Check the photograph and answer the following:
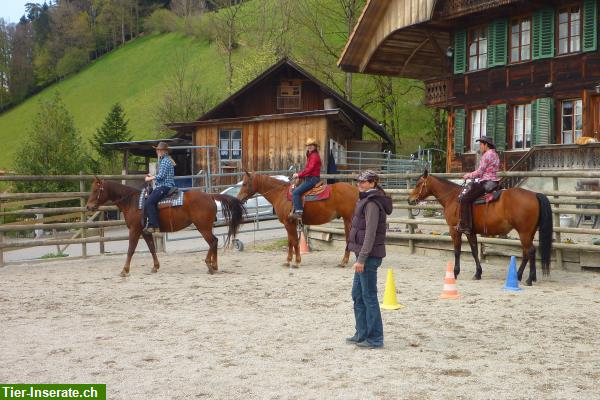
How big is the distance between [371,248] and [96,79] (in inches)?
3273

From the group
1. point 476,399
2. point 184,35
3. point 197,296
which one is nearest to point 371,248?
point 476,399

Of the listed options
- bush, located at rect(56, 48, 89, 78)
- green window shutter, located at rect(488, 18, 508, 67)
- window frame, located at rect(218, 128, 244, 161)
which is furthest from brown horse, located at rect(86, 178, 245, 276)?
bush, located at rect(56, 48, 89, 78)

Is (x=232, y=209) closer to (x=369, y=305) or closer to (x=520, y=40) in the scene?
(x=369, y=305)

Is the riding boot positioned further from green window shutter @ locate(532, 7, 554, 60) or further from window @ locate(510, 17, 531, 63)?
window @ locate(510, 17, 531, 63)

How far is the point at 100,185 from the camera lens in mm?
12164

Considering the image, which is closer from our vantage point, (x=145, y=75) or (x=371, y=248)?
(x=371, y=248)

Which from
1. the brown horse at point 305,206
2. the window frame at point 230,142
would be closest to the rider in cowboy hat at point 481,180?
the brown horse at point 305,206

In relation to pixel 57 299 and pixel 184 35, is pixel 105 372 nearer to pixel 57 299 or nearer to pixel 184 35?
pixel 57 299

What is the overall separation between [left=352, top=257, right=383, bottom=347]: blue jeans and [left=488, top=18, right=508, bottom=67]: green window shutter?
17620 mm

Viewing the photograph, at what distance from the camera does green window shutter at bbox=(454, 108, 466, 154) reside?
78.6 feet

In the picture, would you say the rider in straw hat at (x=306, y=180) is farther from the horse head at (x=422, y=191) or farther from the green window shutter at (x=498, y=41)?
the green window shutter at (x=498, y=41)

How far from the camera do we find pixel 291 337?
711 centimetres

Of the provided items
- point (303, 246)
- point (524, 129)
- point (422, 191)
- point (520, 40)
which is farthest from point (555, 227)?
point (520, 40)

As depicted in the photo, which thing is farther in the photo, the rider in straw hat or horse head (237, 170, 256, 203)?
horse head (237, 170, 256, 203)
